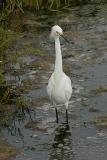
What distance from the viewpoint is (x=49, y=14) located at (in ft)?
59.3

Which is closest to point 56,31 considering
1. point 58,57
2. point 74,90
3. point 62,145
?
point 58,57

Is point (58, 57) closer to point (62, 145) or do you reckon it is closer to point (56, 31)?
point (56, 31)

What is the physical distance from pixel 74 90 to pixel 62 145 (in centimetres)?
267

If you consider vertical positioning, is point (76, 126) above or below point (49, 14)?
below

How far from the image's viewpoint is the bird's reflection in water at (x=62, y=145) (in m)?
8.91

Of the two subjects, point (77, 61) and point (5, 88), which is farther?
point (77, 61)

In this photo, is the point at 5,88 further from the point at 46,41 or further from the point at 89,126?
the point at 46,41

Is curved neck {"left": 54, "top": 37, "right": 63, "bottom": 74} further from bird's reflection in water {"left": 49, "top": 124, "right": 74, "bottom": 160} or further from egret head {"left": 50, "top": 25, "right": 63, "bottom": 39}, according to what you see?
bird's reflection in water {"left": 49, "top": 124, "right": 74, "bottom": 160}

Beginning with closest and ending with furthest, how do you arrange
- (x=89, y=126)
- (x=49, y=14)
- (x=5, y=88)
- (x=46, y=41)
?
1. (x=89, y=126)
2. (x=5, y=88)
3. (x=46, y=41)
4. (x=49, y=14)

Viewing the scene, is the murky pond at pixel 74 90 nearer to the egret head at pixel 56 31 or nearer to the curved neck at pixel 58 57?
the curved neck at pixel 58 57

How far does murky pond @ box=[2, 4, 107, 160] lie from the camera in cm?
927

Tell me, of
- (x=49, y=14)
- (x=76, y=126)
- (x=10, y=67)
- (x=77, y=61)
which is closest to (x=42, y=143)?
(x=76, y=126)

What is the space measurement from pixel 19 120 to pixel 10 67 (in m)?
2.48

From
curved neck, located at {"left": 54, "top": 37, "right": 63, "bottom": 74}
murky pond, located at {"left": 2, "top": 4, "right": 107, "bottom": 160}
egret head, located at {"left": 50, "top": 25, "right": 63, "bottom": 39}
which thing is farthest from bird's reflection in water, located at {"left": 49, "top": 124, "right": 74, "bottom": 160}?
egret head, located at {"left": 50, "top": 25, "right": 63, "bottom": 39}
